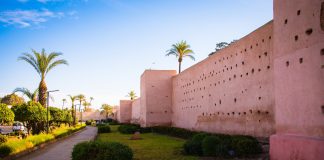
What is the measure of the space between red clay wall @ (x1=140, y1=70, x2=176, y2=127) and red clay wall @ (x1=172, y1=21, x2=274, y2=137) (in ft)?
29.4

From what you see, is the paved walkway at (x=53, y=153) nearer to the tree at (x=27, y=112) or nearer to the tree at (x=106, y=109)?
the tree at (x=27, y=112)

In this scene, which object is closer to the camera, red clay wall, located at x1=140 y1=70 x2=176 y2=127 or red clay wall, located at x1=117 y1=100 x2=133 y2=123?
red clay wall, located at x1=140 y1=70 x2=176 y2=127

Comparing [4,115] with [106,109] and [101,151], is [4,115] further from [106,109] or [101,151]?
[106,109]

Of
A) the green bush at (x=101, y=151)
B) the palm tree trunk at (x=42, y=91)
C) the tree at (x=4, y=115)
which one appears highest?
the palm tree trunk at (x=42, y=91)

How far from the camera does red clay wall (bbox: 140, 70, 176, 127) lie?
37844 millimetres

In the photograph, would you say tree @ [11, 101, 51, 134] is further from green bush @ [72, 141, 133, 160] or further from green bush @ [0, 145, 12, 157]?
green bush @ [72, 141, 133, 160]

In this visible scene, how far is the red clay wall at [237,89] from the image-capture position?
50.6 ft

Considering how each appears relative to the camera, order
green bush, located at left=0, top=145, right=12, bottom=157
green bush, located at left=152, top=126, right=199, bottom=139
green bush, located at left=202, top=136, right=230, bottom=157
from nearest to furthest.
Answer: green bush, located at left=202, top=136, right=230, bottom=157
green bush, located at left=0, top=145, right=12, bottom=157
green bush, located at left=152, top=126, right=199, bottom=139

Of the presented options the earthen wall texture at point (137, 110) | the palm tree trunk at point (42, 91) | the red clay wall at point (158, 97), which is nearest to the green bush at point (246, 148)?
the palm tree trunk at point (42, 91)

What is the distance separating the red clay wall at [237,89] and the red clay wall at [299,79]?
5.51 m

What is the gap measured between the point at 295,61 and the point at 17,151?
1090 cm

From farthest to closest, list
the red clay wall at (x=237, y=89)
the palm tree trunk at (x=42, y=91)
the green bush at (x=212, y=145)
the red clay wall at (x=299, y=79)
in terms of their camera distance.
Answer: the palm tree trunk at (x=42, y=91) → the red clay wall at (x=237, y=89) → the green bush at (x=212, y=145) → the red clay wall at (x=299, y=79)

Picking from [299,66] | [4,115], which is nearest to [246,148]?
[299,66]

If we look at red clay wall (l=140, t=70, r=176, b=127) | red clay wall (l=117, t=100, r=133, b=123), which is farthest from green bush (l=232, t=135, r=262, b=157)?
red clay wall (l=117, t=100, r=133, b=123)
